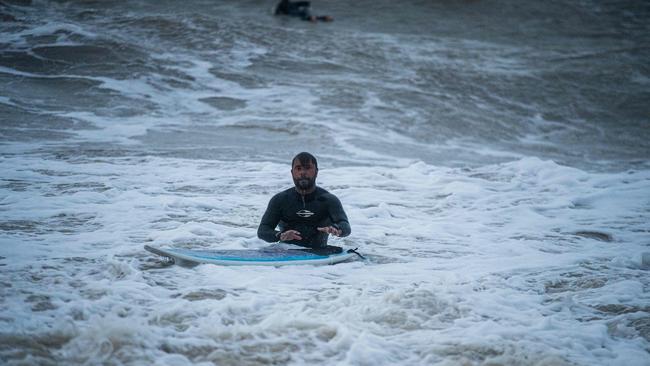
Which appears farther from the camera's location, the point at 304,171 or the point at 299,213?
the point at 299,213

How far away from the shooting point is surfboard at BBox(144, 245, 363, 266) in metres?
5.49

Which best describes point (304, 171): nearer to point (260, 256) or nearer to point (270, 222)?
point (270, 222)

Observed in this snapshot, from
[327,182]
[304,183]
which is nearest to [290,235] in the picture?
[304,183]

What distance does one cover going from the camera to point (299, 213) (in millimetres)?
5703

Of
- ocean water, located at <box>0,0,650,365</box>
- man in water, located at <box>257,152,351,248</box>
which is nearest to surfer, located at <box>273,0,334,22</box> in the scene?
ocean water, located at <box>0,0,650,365</box>

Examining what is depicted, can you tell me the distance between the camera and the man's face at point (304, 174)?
559 centimetres

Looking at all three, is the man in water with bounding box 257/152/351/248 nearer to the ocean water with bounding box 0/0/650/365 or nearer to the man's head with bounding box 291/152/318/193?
the man's head with bounding box 291/152/318/193

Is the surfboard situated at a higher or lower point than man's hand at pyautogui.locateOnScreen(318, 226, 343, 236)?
lower

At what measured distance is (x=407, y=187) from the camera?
9477 mm

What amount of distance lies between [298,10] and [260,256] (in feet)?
59.5

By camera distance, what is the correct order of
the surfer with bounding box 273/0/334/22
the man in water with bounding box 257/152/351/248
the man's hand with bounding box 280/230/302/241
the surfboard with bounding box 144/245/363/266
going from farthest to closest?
the surfer with bounding box 273/0/334/22 < the man in water with bounding box 257/152/351/248 < the surfboard with bounding box 144/245/363/266 < the man's hand with bounding box 280/230/302/241

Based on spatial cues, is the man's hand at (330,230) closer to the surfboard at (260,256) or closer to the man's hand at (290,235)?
the man's hand at (290,235)

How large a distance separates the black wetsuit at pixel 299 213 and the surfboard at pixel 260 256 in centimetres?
18

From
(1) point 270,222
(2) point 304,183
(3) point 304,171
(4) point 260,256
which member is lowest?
(4) point 260,256
